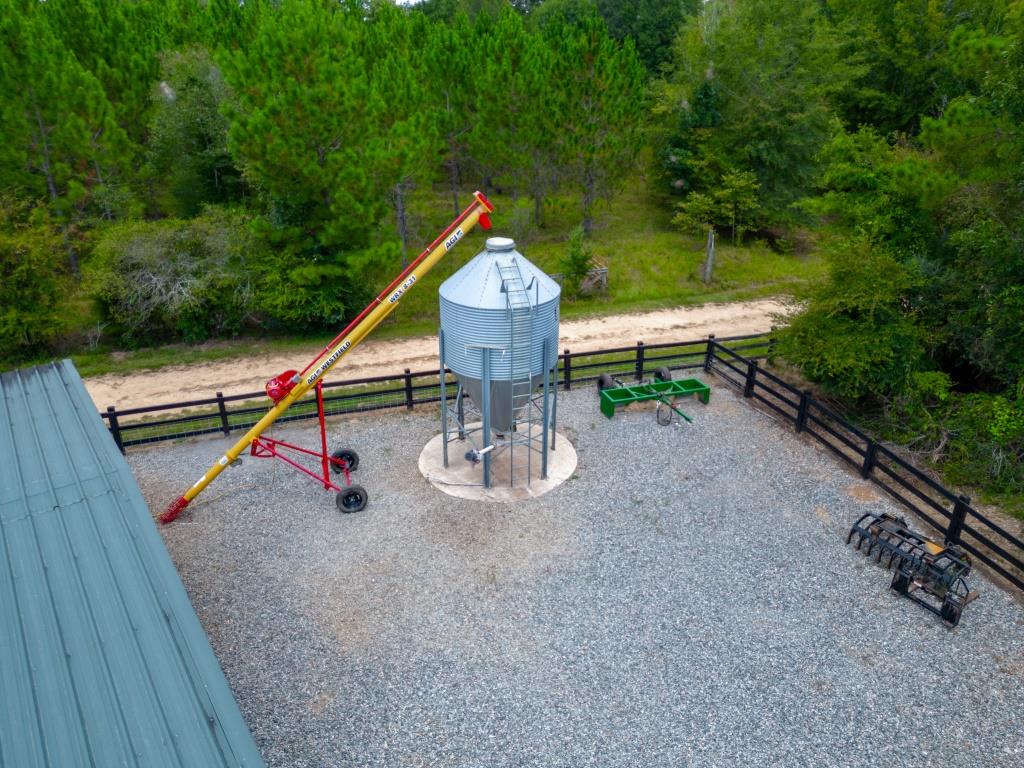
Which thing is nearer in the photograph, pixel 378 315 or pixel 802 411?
pixel 378 315

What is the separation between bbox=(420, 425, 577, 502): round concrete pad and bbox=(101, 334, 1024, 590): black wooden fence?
2.47m

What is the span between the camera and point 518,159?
29.5 metres

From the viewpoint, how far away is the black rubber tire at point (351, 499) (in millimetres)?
12656

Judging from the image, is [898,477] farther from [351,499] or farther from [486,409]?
[351,499]

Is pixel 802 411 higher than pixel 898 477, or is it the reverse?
pixel 802 411

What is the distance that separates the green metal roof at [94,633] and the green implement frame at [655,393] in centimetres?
1056

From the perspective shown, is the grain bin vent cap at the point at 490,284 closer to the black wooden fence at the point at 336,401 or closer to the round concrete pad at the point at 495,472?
the round concrete pad at the point at 495,472

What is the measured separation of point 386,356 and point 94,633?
1509cm

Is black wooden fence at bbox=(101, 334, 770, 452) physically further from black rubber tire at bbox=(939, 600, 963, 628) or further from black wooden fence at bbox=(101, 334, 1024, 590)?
black rubber tire at bbox=(939, 600, 963, 628)

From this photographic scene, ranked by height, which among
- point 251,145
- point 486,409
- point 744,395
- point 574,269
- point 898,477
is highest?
point 251,145

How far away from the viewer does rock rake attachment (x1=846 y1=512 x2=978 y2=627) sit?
1022 cm

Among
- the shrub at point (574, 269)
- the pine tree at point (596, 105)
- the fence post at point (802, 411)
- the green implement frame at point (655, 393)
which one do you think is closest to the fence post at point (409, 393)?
the green implement frame at point (655, 393)

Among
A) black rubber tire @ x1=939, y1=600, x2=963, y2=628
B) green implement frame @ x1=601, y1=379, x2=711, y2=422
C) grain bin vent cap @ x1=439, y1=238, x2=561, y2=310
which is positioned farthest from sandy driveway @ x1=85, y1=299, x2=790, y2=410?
black rubber tire @ x1=939, y1=600, x2=963, y2=628

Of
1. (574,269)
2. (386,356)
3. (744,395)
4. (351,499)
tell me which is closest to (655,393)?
(744,395)
